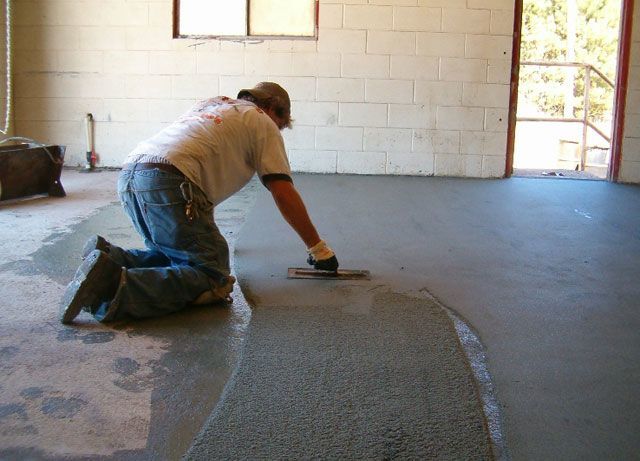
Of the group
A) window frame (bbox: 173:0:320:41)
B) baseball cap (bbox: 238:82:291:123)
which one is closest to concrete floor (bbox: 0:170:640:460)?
baseball cap (bbox: 238:82:291:123)

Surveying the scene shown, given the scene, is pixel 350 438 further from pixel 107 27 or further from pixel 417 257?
pixel 107 27

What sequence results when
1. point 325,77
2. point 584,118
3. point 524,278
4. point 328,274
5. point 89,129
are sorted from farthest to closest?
point 584,118, point 89,129, point 325,77, point 524,278, point 328,274

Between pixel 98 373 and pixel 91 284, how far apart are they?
16.8 inches

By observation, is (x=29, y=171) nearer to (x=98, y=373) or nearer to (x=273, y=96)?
(x=273, y=96)

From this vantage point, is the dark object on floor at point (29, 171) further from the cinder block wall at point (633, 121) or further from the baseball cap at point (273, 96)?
the cinder block wall at point (633, 121)

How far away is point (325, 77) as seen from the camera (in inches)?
277

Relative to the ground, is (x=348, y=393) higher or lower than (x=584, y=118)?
lower

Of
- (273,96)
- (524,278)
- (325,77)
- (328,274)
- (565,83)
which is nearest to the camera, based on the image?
(273,96)

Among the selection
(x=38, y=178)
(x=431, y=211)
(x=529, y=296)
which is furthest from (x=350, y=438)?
(x=38, y=178)

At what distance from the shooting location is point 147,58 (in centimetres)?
707

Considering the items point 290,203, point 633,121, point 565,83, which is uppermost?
point 565,83

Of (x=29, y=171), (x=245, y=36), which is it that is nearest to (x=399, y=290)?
(x=29, y=171)

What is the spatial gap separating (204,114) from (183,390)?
1257mm

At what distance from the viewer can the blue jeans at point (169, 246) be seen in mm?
2605
